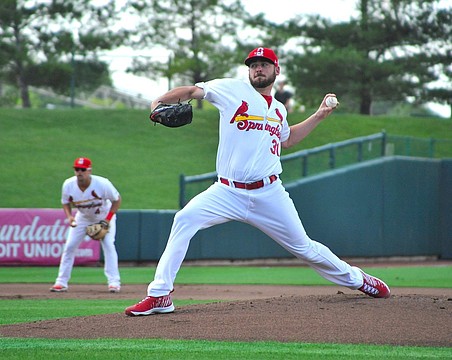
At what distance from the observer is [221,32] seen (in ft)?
110

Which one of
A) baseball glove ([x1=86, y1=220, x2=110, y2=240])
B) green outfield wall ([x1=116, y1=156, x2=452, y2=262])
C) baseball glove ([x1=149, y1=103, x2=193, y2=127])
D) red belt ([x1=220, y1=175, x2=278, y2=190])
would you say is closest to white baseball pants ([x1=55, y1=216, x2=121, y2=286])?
baseball glove ([x1=86, y1=220, x2=110, y2=240])

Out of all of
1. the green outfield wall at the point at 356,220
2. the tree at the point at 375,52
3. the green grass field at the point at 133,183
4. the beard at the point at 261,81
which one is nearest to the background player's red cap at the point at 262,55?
the beard at the point at 261,81

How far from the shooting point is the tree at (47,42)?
31.2 meters

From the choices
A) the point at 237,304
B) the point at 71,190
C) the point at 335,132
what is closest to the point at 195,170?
the point at 335,132

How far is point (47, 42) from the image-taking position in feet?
105

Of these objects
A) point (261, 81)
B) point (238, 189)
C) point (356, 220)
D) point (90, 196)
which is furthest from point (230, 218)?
point (356, 220)

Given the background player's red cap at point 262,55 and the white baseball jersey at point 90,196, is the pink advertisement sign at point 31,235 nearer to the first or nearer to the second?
the white baseball jersey at point 90,196

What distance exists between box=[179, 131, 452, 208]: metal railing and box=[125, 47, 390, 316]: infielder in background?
10129 mm

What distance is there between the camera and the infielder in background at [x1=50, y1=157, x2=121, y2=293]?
A: 450 inches

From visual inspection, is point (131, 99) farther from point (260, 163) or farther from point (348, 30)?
point (260, 163)

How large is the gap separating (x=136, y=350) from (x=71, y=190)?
646 centimetres

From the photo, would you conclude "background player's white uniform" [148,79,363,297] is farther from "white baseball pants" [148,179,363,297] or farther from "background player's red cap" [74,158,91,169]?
"background player's red cap" [74,158,91,169]

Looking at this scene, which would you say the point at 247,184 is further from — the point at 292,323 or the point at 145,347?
the point at 145,347

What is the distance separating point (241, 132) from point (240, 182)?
0.39 m
